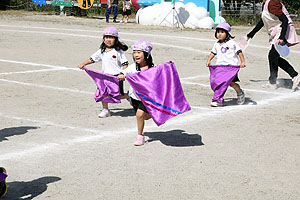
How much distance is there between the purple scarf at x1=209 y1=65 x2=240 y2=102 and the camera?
966 cm

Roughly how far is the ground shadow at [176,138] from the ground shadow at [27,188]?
6.55 ft

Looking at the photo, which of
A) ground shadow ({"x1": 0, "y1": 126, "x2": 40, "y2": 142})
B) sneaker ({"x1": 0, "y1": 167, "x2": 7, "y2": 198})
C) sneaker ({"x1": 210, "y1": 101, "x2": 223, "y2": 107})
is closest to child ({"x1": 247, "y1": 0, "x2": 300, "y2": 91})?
sneaker ({"x1": 210, "y1": 101, "x2": 223, "y2": 107})

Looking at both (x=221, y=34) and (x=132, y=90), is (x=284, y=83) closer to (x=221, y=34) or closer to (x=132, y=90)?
(x=221, y=34)

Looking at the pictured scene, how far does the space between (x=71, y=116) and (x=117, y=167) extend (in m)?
2.80

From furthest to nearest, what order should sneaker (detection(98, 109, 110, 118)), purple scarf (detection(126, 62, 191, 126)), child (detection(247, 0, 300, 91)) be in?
child (detection(247, 0, 300, 91)) → sneaker (detection(98, 109, 110, 118)) → purple scarf (detection(126, 62, 191, 126))

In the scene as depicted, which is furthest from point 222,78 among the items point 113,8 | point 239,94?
point 113,8

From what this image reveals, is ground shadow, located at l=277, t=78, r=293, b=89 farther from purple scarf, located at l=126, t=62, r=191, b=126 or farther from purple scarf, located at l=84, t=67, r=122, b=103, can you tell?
purple scarf, located at l=126, t=62, r=191, b=126

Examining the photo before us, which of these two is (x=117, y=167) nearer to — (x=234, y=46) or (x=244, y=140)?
(x=244, y=140)

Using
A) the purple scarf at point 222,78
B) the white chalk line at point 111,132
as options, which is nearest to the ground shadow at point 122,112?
the white chalk line at point 111,132

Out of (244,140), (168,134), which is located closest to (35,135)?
(168,134)

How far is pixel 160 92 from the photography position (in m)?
7.05

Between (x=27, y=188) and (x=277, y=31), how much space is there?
7.62 m

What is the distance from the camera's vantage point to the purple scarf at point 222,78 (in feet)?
31.7

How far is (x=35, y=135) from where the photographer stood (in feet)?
24.8
